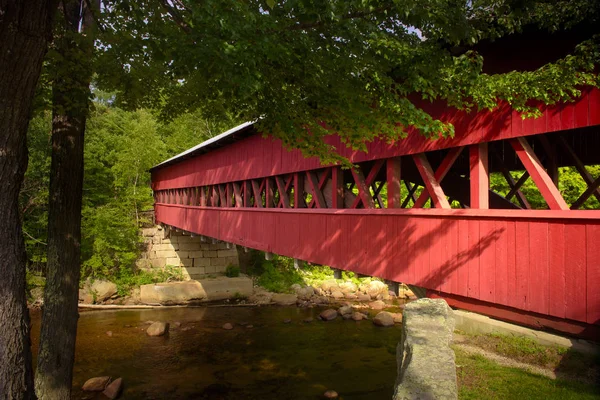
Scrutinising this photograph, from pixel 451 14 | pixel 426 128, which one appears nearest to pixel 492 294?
pixel 426 128

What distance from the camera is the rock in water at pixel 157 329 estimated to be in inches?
491

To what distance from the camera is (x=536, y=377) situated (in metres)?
4.21

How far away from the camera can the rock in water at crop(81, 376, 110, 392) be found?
333 inches

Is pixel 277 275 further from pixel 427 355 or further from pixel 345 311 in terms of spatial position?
pixel 427 355

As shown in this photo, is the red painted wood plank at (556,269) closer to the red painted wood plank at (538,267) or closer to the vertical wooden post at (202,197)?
the red painted wood plank at (538,267)

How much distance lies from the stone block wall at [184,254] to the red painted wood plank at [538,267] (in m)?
16.4

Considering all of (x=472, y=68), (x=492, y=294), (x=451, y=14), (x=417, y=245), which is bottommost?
(x=492, y=294)

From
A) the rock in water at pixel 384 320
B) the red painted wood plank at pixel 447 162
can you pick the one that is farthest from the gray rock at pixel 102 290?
the red painted wood plank at pixel 447 162

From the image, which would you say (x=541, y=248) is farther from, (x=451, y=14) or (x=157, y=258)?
(x=157, y=258)

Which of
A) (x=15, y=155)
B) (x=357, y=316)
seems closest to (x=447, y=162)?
(x=15, y=155)

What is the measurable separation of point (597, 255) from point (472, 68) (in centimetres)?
212

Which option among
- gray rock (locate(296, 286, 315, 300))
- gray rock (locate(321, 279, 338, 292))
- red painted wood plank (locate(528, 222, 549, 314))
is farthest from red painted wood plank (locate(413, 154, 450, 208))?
gray rock (locate(321, 279, 338, 292))

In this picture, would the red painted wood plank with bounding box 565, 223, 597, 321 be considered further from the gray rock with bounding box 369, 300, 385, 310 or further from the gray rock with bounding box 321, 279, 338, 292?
the gray rock with bounding box 321, 279, 338, 292

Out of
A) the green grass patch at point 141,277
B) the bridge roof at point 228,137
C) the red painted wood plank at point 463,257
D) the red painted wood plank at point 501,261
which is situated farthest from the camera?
the green grass patch at point 141,277
